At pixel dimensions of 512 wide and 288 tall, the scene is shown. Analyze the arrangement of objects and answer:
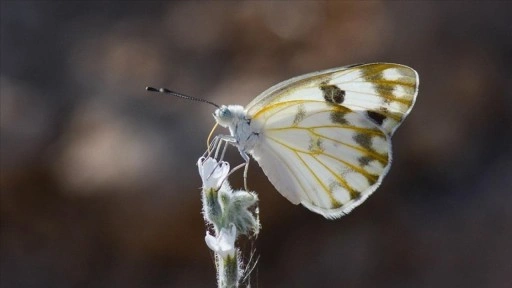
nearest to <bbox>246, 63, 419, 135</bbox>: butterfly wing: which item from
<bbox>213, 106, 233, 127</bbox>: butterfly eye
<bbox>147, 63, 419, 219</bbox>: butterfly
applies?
<bbox>147, 63, 419, 219</bbox>: butterfly

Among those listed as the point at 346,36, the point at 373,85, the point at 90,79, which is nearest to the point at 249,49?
the point at 346,36

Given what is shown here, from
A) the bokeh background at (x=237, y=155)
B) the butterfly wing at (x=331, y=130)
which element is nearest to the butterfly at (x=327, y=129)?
the butterfly wing at (x=331, y=130)

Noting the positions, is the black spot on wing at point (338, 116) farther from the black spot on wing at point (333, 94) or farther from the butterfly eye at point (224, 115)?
the butterfly eye at point (224, 115)

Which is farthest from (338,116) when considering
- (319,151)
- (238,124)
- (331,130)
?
(238,124)

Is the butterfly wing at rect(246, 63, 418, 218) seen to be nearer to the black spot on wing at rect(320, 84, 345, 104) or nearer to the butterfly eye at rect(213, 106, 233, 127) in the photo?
the black spot on wing at rect(320, 84, 345, 104)

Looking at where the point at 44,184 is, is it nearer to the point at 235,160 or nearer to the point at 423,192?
the point at 235,160
